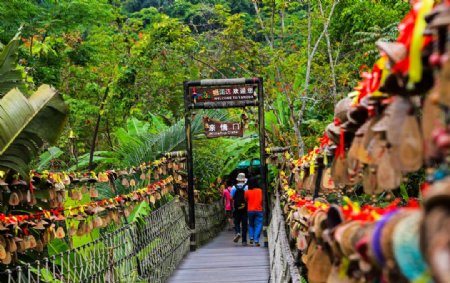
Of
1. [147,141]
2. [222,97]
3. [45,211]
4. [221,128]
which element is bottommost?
[45,211]

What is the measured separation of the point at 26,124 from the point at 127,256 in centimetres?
197

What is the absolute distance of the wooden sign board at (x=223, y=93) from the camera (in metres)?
14.1

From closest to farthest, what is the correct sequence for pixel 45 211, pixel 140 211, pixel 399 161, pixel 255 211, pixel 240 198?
pixel 399 161
pixel 45 211
pixel 140 211
pixel 255 211
pixel 240 198

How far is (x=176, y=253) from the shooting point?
1194 cm

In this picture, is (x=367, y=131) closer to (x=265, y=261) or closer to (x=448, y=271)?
(x=448, y=271)

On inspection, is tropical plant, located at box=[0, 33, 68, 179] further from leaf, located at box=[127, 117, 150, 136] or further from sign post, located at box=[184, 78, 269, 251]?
leaf, located at box=[127, 117, 150, 136]

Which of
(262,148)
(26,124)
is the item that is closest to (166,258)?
(262,148)

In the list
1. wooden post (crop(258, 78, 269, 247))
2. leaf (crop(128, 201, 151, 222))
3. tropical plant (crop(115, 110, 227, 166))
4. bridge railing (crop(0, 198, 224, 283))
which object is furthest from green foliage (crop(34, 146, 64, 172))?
wooden post (crop(258, 78, 269, 247))

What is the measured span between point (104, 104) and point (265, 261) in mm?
7080

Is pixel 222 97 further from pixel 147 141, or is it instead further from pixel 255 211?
pixel 255 211

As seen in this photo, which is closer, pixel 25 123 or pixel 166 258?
pixel 25 123

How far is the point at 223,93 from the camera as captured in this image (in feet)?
46.2

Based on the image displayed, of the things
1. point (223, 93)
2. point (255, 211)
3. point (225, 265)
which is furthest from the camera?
point (255, 211)

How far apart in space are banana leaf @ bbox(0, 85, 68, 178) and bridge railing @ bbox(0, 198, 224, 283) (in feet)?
3.04
